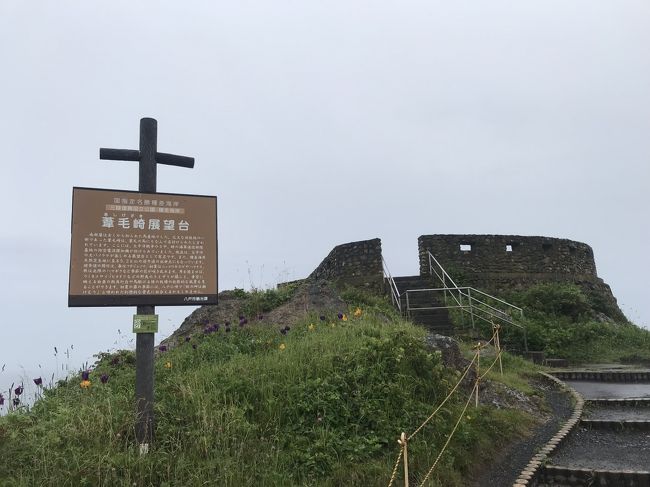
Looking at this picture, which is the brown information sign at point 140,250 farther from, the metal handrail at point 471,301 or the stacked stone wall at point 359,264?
the stacked stone wall at point 359,264

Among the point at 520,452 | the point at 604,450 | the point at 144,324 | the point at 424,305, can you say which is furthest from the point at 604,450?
the point at 424,305

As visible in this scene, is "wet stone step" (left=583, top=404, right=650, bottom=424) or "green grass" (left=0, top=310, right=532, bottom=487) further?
"wet stone step" (left=583, top=404, right=650, bottom=424)

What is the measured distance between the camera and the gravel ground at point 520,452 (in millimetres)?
4609

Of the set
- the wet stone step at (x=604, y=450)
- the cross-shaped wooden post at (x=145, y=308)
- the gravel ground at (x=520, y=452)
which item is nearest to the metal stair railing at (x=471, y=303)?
the gravel ground at (x=520, y=452)

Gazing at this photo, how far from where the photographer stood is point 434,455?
4.52 meters

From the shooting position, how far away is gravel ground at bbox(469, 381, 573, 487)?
4.61m

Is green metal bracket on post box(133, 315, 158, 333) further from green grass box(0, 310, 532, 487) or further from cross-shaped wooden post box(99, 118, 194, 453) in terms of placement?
green grass box(0, 310, 532, 487)

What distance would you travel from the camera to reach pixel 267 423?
4.50 metres

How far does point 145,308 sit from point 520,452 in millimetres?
4230

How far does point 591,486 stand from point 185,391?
12.9ft

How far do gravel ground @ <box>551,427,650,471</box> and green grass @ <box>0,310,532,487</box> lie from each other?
0.63m

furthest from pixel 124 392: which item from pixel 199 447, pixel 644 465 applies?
pixel 644 465

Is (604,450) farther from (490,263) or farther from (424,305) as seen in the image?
(490,263)

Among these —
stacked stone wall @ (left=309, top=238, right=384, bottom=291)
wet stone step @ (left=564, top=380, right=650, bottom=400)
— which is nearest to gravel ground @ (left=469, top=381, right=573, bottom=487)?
wet stone step @ (left=564, top=380, right=650, bottom=400)
